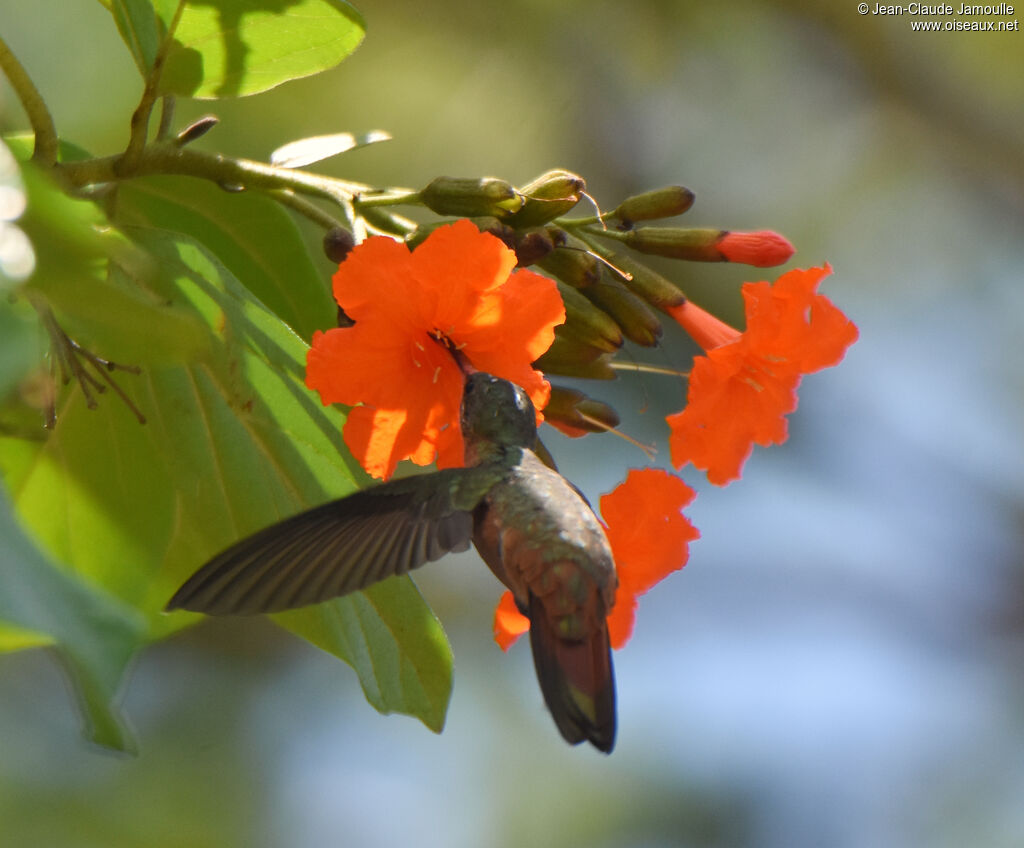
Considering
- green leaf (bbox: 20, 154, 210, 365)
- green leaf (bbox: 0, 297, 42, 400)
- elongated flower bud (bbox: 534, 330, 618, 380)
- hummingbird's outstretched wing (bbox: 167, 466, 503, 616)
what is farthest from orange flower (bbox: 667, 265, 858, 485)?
green leaf (bbox: 0, 297, 42, 400)

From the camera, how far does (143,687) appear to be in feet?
12.9

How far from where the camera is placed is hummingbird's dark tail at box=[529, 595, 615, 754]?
94cm

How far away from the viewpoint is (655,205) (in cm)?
138

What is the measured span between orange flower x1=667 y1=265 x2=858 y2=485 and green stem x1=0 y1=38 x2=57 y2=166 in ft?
2.35

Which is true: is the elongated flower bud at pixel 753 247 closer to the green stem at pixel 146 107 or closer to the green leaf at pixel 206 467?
the green leaf at pixel 206 467

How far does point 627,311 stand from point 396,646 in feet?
1.47

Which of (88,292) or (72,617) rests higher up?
(88,292)

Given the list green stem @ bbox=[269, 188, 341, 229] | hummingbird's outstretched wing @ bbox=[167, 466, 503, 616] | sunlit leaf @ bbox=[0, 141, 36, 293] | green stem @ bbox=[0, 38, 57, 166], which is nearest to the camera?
sunlit leaf @ bbox=[0, 141, 36, 293]

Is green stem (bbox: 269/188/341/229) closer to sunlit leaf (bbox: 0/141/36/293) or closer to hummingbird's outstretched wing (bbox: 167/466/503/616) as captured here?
hummingbird's outstretched wing (bbox: 167/466/503/616)

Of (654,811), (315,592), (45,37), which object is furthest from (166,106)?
(654,811)

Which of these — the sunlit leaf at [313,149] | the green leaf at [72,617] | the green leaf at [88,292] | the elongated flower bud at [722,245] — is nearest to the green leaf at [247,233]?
the sunlit leaf at [313,149]

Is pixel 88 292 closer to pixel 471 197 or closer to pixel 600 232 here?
pixel 471 197

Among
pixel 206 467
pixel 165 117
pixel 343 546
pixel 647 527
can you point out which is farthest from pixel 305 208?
pixel 647 527

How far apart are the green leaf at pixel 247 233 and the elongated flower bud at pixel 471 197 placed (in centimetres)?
23
